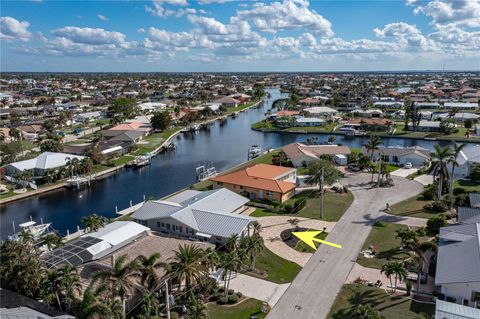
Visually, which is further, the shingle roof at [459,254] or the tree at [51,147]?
the tree at [51,147]

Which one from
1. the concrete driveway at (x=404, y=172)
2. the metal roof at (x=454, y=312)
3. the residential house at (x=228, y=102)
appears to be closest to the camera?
A: the metal roof at (x=454, y=312)

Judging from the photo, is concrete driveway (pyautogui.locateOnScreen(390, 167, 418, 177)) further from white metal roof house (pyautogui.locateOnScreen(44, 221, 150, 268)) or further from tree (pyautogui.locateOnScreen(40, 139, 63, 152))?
tree (pyautogui.locateOnScreen(40, 139, 63, 152))

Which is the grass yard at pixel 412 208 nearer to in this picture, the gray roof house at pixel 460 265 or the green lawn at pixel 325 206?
the green lawn at pixel 325 206

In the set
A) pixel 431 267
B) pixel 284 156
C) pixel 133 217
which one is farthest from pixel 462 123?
pixel 133 217

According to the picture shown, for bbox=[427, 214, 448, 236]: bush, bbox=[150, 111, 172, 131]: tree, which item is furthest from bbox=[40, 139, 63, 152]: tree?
bbox=[427, 214, 448, 236]: bush

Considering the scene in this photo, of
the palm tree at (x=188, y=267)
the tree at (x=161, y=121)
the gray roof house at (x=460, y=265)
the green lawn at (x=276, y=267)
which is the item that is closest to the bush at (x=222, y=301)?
the palm tree at (x=188, y=267)

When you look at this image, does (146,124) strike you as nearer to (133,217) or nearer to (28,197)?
(28,197)
